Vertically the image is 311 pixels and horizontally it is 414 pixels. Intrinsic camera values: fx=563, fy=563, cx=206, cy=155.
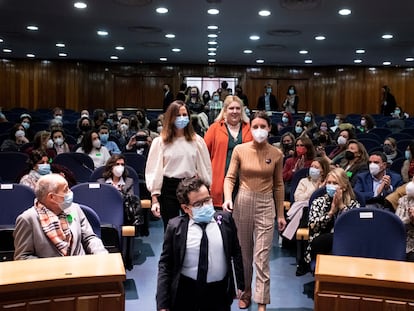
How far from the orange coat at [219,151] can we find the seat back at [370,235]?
3.27ft

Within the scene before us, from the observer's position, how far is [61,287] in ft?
7.79

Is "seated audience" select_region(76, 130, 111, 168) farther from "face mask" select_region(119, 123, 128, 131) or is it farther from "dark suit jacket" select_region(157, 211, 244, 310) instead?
"dark suit jacket" select_region(157, 211, 244, 310)

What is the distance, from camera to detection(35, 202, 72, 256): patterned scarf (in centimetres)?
321

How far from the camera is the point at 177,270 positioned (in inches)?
115

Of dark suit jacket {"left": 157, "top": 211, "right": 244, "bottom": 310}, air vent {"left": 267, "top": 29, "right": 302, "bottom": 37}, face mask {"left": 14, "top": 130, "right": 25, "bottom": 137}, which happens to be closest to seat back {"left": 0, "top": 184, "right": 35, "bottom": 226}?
dark suit jacket {"left": 157, "top": 211, "right": 244, "bottom": 310}

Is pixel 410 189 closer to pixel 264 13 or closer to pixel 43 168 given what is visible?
pixel 43 168

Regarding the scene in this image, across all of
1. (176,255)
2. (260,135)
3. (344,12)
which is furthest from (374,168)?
(344,12)

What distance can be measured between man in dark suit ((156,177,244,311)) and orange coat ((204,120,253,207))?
152 cm

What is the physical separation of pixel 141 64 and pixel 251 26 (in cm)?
1155

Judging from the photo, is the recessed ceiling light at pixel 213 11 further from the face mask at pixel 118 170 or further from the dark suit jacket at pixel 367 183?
the face mask at pixel 118 170

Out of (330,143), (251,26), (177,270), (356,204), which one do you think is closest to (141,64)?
(251,26)

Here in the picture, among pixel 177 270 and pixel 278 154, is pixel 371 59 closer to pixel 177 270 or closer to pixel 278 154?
pixel 278 154

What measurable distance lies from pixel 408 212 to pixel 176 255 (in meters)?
2.30

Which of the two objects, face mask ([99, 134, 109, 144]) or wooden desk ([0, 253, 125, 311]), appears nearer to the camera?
wooden desk ([0, 253, 125, 311])
